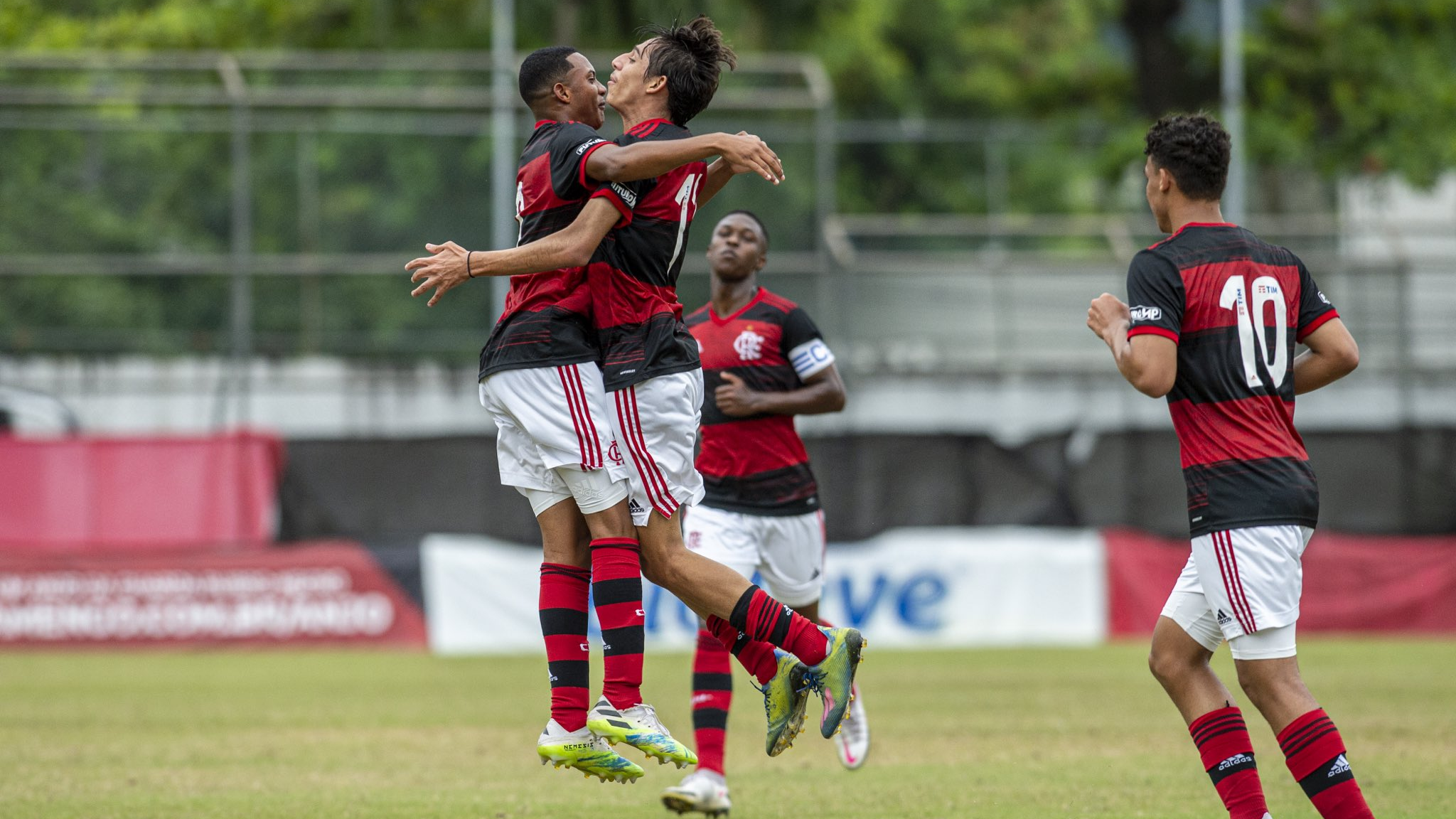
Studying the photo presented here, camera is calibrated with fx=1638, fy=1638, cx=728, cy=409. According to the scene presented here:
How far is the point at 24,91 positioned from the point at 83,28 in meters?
12.7

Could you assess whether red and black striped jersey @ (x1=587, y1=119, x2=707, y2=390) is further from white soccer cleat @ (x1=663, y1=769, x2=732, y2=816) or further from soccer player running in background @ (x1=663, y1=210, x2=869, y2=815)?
soccer player running in background @ (x1=663, y1=210, x2=869, y2=815)

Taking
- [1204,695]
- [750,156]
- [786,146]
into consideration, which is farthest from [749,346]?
[786,146]

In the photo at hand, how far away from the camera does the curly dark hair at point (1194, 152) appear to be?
5590 millimetres

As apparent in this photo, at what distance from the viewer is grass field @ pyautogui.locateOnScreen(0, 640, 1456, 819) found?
7.41 meters

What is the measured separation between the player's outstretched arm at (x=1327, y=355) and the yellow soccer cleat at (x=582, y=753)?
274cm

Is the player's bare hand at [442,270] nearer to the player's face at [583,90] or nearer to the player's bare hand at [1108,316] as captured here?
the player's face at [583,90]

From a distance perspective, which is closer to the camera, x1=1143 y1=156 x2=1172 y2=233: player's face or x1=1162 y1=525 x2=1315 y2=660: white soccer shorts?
x1=1162 y1=525 x2=1315 y2=660: white soccer shorts

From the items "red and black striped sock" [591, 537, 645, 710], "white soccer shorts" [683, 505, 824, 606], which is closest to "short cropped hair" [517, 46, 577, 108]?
"red and black striped sock" [591, 537, 645, 710]

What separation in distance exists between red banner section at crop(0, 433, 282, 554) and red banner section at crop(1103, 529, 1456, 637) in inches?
359

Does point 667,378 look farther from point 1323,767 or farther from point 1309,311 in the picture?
point 1323,767

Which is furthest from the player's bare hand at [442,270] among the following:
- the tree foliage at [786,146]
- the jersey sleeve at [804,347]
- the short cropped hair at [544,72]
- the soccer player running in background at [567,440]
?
the tree foliage at [786,146]

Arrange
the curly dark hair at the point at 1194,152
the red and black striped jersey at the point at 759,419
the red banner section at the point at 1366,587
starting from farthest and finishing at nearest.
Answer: the red banner section at the point at 1366,587 < the red and black striped jersey at the point at 759,419 < the curly dark hair at the point at 1194,152

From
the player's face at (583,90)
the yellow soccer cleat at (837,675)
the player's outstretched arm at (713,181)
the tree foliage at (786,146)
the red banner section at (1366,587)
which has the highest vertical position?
the tree foliage at (786,146)

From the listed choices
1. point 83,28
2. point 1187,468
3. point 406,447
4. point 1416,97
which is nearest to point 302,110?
point 406,447
